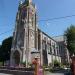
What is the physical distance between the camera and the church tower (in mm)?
63906

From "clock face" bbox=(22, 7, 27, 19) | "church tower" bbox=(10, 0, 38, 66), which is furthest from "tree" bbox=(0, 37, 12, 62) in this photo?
"clock face" bbox=(22, 7, 27, 19)

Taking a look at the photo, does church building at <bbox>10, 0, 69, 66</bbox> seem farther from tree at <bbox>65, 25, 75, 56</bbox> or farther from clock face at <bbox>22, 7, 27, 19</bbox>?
tree at <bbox>65, 25, 75, 56</bbox>

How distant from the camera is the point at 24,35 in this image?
6569 cm

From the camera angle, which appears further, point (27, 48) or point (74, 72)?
point (27, 48)

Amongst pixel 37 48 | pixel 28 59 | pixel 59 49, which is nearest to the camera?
pixel 28 59

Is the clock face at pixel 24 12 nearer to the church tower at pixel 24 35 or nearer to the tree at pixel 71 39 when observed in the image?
the church tower at pixel 24 35

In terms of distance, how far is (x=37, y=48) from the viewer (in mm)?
68125

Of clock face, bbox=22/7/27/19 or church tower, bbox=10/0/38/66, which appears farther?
clock face, bbox=22/7/27/19

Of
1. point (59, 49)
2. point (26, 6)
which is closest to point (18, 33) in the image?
point (26, 6)

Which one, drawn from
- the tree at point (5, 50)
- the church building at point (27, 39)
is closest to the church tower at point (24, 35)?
the church building at point (27, 39)

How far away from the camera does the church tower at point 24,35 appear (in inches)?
2516

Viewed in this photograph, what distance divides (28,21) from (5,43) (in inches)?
644

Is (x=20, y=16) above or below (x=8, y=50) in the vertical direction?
above

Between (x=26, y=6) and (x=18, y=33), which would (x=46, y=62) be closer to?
(x=18, y=33)
